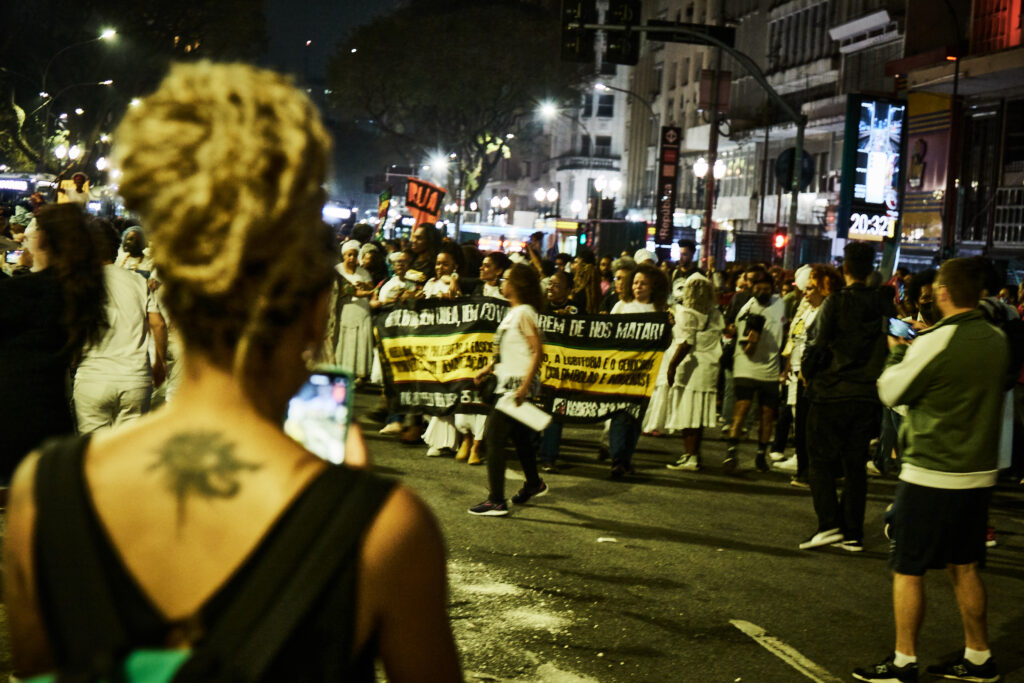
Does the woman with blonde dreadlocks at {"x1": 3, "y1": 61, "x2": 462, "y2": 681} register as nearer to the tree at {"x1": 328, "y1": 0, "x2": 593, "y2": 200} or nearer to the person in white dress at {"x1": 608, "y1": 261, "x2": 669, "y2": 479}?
the person in white dress at {"x1": 608, "y1": 261, "x2": 669, "y2": 479}

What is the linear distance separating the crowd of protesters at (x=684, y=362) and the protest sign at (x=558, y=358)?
0.19m

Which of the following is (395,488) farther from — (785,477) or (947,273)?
(785,477)

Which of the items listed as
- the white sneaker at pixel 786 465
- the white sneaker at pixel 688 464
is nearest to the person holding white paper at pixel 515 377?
the white sneaker at pixel 688 464

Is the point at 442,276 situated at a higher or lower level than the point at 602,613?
higher

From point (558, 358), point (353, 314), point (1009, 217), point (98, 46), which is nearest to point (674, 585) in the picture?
point (558, 358)

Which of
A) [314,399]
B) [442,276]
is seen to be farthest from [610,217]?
[314,399]

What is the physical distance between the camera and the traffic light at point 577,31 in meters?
20.0

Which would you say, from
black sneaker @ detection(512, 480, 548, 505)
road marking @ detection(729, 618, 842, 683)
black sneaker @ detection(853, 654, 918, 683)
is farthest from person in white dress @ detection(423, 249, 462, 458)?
black sneaker @ detection(853, 654, 918, 683)

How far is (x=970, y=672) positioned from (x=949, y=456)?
3.57ft

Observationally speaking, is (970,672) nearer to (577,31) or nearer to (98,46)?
(577,31)

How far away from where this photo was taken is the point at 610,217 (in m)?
43.8

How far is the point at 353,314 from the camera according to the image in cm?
1388

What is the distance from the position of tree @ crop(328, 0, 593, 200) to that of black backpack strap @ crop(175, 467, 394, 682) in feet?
184

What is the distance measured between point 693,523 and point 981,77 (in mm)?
22342
